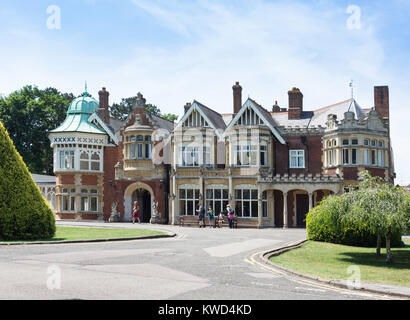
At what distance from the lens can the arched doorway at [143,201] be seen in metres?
40.7

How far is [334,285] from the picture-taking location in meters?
11.1

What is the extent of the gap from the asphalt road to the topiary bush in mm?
2326

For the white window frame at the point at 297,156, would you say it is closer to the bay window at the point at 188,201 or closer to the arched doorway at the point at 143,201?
the bay window at the point at 188,201

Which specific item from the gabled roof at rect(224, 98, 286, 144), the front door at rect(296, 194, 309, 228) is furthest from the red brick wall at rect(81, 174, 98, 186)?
the front door at rect(296, 194, 309, 228)

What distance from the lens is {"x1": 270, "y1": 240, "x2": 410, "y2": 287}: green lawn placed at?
13.3 metres

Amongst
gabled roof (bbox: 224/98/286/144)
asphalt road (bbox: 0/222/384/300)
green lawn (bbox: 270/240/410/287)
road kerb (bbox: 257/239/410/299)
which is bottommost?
green lawn (bbox: 270/240/410/287)

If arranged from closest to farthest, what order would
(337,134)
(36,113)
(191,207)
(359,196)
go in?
(359,196) → (337,134) → (191,207) → (36,113)

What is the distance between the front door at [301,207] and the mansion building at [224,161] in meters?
0.08

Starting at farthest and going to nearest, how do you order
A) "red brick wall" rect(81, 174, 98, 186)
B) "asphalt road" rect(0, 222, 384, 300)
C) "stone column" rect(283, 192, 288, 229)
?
"red brick wall" rect(81, 174, 98, 186)
"stone column" rect(283, 192, 288, 229)
"asphalt road" rect(0, 222, 384, 300)

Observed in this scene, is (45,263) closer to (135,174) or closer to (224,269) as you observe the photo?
(224,269)

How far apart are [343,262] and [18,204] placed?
45.6 ft

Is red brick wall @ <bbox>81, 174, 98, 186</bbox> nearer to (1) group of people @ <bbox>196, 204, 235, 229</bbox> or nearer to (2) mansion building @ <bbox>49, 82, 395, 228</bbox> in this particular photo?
(2) mansion building @ <bbox>49, 82, 395, 228</bbox>
